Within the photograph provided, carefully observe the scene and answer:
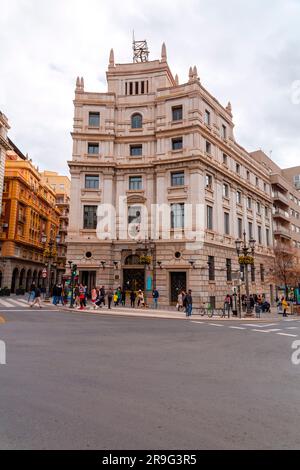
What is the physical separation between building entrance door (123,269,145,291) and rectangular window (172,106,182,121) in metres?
14.9

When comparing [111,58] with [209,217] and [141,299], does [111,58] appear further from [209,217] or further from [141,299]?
[141,299]

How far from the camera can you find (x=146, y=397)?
5.13 metres

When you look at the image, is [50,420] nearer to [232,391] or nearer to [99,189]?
[232,391]

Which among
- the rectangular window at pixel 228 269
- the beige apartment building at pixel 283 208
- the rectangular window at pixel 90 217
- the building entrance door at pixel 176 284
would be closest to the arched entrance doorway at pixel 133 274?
the building entrance door at pixel 176 284

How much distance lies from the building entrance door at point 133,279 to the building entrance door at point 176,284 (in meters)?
2.75

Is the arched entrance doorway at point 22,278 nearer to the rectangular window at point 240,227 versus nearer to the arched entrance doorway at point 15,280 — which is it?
the arched entrance doorway at point 15,280

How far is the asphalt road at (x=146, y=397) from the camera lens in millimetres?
3742

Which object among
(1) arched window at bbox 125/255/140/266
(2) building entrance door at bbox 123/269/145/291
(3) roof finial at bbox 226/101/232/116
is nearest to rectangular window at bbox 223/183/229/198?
(3) roof finial at bbox 226/101/232/116

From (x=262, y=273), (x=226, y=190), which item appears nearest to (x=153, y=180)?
(x=226, y=190)

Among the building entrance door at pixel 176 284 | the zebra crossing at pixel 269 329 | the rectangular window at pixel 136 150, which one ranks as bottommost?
the zebra crossing at pixel 269 329

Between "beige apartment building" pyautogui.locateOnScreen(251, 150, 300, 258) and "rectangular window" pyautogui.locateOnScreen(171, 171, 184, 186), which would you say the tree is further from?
"rectangular window" pyautogui.locateOnScreen(171, 171, 184, 186)

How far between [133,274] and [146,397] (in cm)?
2610

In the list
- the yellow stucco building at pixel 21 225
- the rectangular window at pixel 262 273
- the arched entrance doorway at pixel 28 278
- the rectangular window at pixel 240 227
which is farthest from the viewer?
the arched entrance doorway at pixel 28 278
